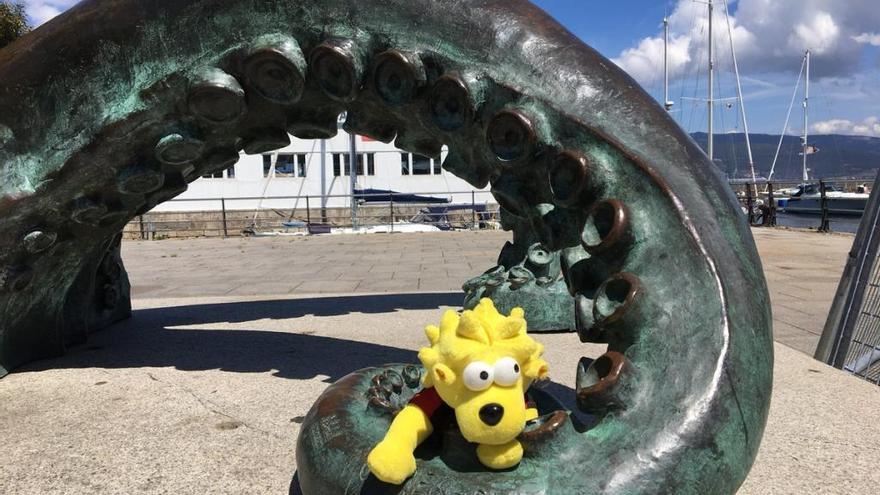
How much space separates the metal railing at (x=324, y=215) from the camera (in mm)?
22812

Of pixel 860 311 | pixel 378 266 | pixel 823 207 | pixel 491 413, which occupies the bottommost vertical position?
pixel 378 266

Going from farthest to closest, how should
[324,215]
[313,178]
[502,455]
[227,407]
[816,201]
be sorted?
[816,201] < [313,178] < [324,215] < [227,407] < [502,455]

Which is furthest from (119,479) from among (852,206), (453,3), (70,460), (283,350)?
(852,206)

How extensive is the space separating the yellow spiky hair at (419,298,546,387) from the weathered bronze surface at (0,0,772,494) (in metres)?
Answer: 0.24

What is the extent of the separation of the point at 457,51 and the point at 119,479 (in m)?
2.40

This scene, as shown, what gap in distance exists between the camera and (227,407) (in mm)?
3787

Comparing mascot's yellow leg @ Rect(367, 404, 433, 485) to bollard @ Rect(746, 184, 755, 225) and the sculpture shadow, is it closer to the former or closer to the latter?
the sculpture shadow

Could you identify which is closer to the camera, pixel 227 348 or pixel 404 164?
pixel 227 348

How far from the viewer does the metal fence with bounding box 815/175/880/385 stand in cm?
448

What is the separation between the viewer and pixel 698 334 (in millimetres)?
2092

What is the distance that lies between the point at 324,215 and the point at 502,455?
26.3 meters

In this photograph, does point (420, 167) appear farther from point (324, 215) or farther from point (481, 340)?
point (481, 340)

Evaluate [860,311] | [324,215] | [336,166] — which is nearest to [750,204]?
[324,215]

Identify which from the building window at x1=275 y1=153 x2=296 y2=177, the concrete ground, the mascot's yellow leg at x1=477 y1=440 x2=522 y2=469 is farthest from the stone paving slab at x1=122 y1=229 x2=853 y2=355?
the building window at x1=275 y1=153 x2=296 y2=177
